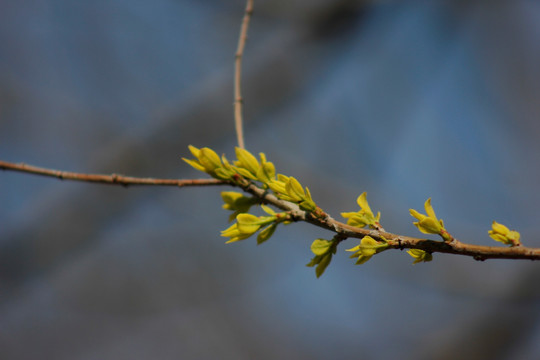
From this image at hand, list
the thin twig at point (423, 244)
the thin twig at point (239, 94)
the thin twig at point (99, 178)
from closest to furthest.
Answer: the thin twig at point (423, 244) < the thin twig at point (99, 178) < the thin twig at point (239, 94)

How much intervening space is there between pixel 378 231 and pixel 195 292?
7266 mm

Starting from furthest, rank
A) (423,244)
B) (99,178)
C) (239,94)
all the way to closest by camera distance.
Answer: (239,94), (99,178), (423,244)

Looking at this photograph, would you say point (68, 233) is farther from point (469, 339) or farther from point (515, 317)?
point (515, 317)

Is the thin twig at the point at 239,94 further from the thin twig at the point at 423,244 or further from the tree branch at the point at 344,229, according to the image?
the thin twig at the point at 423,244

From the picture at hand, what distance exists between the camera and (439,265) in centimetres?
517

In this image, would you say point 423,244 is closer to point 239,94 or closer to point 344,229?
point 344,229

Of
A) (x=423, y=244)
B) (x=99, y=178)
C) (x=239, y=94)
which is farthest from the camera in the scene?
(x=239, y=94)

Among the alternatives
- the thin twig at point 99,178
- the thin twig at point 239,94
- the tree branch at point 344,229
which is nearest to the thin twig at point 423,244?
the tree branch at point 344,229

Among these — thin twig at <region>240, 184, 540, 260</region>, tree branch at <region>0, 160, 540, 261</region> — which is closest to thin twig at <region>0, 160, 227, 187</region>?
tree branch at <region>0, 160, 540, 261</region>

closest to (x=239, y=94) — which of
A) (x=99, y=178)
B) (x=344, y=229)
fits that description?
(x=99, y=178)

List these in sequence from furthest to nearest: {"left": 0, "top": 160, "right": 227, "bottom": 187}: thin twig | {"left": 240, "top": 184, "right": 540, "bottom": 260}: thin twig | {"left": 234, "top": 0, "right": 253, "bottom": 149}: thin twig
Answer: {"left": 234, "top": 0, "right": 253, "bottom": 149}: thin twig
{"left": 0, "top": 160, "right": 227, "bottom": 187}: thin twig
{"left": 240, "top": 184, "right": 540, "bottom": 260}: thin twig

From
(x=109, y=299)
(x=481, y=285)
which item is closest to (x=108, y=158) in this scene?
(x=109, y=299)

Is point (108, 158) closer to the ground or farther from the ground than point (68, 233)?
farther from the ground

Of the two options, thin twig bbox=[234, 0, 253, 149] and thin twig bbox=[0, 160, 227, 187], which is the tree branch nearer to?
thin twig bbox=[0, 160, 227, 187]
